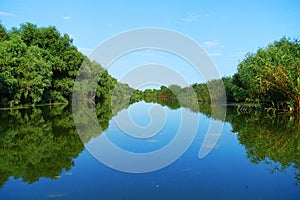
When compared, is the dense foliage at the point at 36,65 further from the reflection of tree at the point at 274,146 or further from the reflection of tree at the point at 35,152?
the reflection of tree at the point at 274,146

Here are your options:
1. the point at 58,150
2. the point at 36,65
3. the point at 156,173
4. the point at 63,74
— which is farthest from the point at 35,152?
the point at 63,74

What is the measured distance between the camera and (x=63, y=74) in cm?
3816

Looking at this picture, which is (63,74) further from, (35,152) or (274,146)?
(274,146)

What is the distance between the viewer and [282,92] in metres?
18.1

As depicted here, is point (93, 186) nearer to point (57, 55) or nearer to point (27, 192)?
point (27, 192)

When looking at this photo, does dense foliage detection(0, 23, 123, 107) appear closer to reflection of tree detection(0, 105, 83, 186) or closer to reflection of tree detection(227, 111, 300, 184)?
reflection of tree detection(0, 105, 83, 186)

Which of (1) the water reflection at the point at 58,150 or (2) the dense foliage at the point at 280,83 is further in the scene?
(2) the dense foliage at the point at 280,83

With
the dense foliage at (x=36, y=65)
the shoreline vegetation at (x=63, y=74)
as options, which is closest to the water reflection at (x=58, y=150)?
the shoreline vegetation at (x=63, y=74)

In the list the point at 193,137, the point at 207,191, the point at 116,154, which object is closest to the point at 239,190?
the point at 207,191

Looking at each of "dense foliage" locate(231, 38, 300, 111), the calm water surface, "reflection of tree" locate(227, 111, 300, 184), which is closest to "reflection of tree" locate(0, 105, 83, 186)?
the calm water surface

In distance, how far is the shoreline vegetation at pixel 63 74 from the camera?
59.7 feet

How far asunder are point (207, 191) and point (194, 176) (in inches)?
35.5

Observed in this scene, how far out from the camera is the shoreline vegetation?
59.7 ft

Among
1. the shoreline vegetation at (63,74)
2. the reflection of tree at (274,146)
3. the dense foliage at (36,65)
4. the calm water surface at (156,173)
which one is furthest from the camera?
the dense foliage at (36,65)
